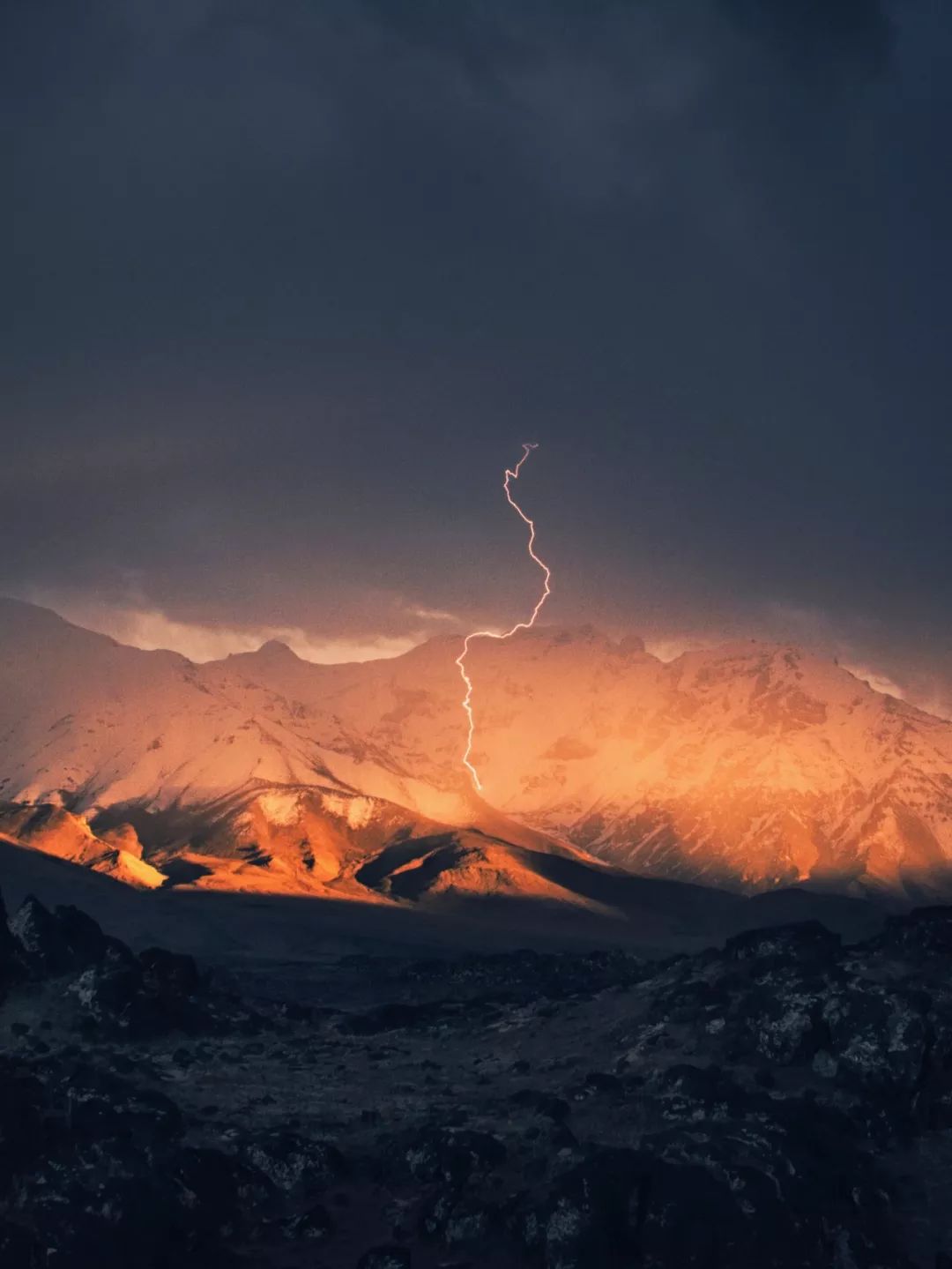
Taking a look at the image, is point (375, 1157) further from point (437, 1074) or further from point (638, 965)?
point (638, 965)

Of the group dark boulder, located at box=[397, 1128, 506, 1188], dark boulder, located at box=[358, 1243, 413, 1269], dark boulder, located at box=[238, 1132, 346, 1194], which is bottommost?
dark boulder, located at box=[358, 1243, 413, 1269]

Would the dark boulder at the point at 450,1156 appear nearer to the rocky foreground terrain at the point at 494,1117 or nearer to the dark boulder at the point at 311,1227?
the rocky foreground terrain at the point at 494,1117

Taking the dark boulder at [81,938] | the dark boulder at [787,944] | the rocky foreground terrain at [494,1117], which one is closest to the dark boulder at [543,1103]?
the rocky foreground terrain at [494,1117]

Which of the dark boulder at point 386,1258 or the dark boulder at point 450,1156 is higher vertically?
the dark boulder at point 450,1156

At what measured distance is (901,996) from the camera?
104 metres

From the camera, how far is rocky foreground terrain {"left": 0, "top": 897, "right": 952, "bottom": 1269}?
266ft

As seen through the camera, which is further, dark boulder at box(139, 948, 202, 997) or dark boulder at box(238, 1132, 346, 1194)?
dark boulder at box(139, 948, 202, 997)

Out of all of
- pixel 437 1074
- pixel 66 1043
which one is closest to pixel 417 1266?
pixel 437 1074

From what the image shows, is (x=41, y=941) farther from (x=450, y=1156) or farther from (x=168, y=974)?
(x=450, y=1156)

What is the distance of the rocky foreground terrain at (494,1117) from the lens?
81188mm

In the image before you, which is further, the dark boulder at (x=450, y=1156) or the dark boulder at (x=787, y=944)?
the dark boulder at (x=787, y=944)

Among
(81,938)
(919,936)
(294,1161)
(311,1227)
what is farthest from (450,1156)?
(81,938)

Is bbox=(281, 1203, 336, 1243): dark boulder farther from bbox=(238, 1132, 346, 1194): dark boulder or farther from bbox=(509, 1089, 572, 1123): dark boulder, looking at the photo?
bbox=(509, 1089, 572, 1123): dark boulder

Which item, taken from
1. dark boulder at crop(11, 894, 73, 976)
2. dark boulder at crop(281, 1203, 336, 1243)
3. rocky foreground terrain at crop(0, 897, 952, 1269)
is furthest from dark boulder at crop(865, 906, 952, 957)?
dark boulder at crop(11, 894, 73, 976)
